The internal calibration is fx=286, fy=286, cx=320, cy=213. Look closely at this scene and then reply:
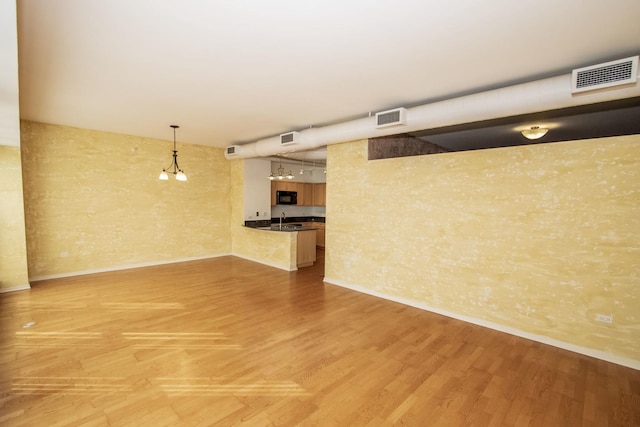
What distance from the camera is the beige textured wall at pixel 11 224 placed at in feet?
15.8

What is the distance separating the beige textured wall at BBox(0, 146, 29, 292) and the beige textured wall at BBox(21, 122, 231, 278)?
541mm

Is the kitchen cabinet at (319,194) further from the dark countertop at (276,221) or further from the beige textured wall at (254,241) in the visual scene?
the beige textured wall at (254,241)

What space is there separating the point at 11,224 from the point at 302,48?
5.89 meters

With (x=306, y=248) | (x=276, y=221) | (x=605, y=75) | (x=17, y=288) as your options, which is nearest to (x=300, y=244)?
(x=306, y=248)

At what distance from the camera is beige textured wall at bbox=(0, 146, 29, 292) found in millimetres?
4828

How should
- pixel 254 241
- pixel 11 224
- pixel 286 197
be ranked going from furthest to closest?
pixel 286 197 → pixel 254 241 → pixel 11 224

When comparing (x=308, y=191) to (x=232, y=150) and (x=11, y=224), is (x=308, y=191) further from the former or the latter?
(x=11, y=224)

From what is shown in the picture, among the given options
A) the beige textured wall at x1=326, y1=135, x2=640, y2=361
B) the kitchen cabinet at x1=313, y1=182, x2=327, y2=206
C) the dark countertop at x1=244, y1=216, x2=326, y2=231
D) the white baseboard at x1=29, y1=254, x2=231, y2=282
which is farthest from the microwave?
the beige textured wall at x1=326, y1=135, x2=640, y2=361

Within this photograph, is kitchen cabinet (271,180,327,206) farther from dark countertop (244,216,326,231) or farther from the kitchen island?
the kitchen island

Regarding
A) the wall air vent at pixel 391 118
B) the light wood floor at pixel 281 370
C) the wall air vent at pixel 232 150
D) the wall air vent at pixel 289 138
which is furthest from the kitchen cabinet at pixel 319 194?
the wall air vent at pixel 391 118

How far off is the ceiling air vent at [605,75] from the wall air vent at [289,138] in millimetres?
3900

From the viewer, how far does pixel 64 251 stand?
19.3 ft

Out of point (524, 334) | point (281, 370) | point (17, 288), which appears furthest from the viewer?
point (17, 288)

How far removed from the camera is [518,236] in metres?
3.68
